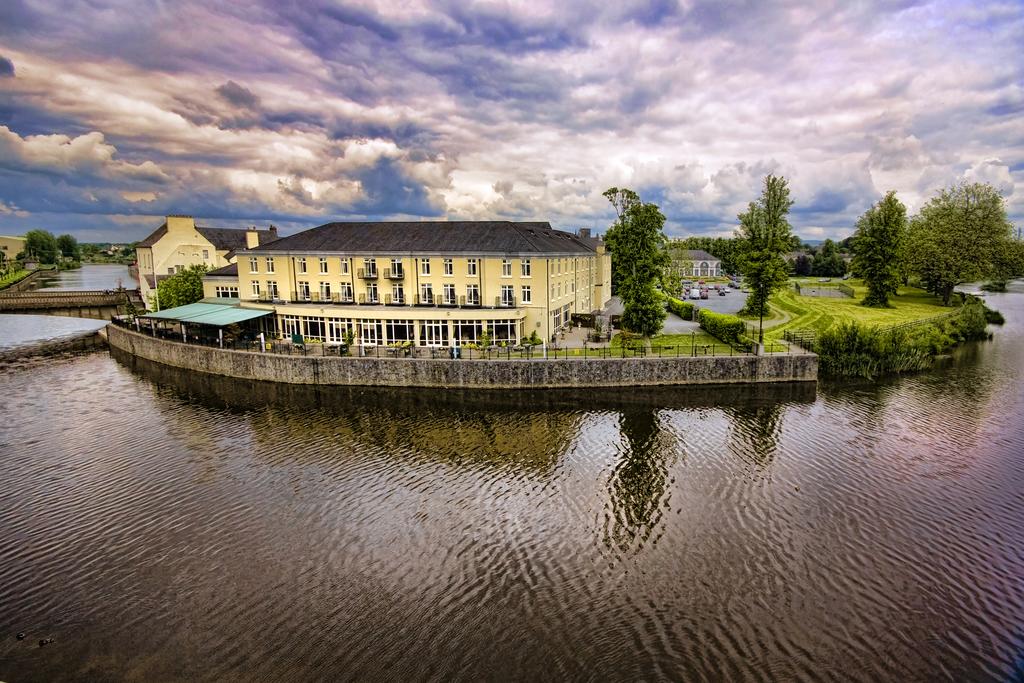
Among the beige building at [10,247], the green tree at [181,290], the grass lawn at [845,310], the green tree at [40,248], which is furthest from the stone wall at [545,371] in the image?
the green tree at [40,248]

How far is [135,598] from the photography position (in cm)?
1470

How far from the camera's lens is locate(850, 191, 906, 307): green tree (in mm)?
61938

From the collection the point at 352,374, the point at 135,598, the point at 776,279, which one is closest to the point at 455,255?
the point at 352,374

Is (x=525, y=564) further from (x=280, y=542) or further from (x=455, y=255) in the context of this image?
(x=455, y=255)

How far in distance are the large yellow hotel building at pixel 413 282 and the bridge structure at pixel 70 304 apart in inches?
1419

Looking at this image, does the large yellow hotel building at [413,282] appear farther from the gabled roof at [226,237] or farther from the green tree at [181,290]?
the gabled roof at [226,237]

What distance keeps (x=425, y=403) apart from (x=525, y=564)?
704 inches

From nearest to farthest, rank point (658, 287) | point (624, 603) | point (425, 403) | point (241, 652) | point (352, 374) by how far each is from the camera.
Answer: point (241, 652) < point (624, 603) < point (425, 403) < point (352, 374) < point (658, 287)

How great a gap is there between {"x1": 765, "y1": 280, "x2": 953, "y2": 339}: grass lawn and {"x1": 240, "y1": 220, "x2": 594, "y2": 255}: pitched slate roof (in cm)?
2174

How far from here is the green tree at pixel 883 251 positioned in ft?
203

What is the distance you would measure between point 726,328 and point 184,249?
64559 millimetres


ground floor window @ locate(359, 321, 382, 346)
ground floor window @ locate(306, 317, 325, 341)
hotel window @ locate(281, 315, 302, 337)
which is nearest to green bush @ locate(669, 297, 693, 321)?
ground floor window @ locate(359, 321, 382, 346)

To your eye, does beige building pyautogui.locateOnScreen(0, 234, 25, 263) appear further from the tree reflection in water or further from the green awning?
the tree reflection in water

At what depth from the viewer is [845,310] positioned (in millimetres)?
58656
